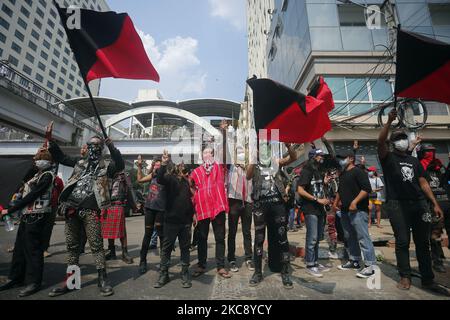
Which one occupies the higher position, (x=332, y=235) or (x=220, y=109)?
(x=220, y=109)

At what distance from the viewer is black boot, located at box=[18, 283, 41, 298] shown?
9.20 feet

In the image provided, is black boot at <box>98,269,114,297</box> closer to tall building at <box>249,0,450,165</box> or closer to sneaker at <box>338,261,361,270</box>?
sneaker at <box>338,261,361,270</box>

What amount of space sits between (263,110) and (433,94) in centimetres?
264

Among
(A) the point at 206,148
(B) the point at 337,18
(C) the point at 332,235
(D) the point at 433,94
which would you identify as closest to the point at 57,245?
(A) the point at 206,148

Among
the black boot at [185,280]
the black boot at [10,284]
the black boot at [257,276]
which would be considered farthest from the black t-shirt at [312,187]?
the black boot at [10,284]

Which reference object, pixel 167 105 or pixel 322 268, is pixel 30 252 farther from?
pixel 167 105

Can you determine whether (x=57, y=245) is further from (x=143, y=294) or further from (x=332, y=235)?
(x=332, y=235)

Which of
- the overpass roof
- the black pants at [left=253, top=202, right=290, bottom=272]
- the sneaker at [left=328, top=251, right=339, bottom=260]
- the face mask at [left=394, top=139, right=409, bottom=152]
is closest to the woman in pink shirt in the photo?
the black pants at [left=253, top=202, right=290, bottom=272]

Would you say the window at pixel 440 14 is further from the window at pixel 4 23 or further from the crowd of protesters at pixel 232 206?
the window at pixel 4 23

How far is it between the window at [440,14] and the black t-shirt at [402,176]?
16.2m

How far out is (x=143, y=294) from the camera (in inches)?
114

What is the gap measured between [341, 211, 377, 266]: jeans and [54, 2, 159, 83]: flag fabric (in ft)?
13.8

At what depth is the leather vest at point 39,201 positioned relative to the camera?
125 inches
